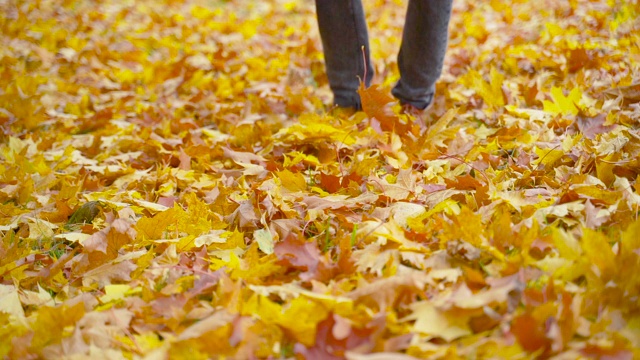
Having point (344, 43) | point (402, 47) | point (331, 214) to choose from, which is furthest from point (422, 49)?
point (331, 214)

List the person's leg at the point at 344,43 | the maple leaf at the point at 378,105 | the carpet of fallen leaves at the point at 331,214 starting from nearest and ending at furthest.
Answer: the carpet of fallen leaves at the point at 331,214 < the maple leaf at the point at 378,105 < the person's leg at the point at 344,43

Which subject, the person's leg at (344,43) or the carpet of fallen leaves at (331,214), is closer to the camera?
the carpet of fallen leaves at (331,214)

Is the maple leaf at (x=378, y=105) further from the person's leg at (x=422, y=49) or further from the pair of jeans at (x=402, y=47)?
the person's leg at (x=422, y=49)

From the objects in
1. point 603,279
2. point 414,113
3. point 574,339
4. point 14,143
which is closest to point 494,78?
point 414,113

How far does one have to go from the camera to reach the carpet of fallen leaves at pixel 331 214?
0.94 meters

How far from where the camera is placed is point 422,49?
6.47ft

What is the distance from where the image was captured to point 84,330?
102cm

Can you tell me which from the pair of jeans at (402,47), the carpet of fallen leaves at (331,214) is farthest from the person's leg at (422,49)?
the carpet of fallen leaves at (331,214)

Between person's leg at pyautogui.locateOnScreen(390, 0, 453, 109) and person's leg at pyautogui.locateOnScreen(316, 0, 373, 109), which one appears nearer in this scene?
person's leg at pyautogui.locateOnScreen(390, 0, 453, 109)

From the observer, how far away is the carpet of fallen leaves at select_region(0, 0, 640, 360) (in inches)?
36.8

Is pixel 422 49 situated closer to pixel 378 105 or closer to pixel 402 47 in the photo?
pixel 402 47

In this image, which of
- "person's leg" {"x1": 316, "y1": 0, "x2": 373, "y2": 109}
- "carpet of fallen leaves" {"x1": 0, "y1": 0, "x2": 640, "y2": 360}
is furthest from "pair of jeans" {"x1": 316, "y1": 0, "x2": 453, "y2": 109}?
"carpet of fallen leaves" {"x1": 0, "y1": 0, "x2": 640, "y2": 360}

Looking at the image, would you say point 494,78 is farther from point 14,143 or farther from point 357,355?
point 14,143

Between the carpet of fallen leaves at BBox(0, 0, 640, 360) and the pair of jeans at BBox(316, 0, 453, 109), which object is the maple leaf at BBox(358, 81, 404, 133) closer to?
the carpet of fallen leaves at BBox(0, 0, 640, 360)
